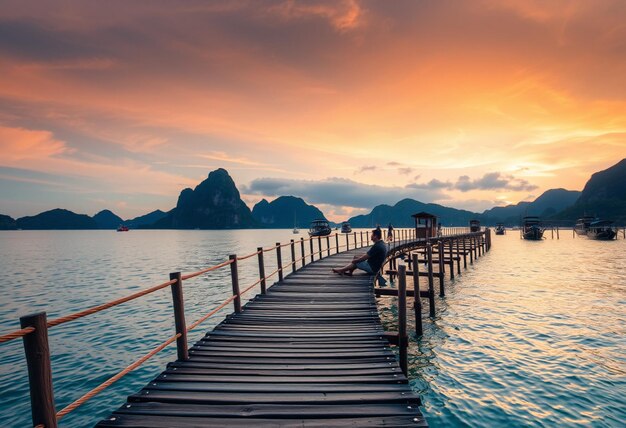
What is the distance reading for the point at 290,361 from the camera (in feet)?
18.3

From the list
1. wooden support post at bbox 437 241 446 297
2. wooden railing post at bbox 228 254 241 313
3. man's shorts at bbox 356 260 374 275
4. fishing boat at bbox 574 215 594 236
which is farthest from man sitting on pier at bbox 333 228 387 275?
fishing boat at bbox 574 215 594 236

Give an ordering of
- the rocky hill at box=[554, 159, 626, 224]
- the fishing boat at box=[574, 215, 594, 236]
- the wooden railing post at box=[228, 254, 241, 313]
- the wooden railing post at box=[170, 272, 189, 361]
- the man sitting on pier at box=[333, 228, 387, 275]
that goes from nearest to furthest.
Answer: the wooden railing post at box=[170, 272, 189, 361] → the wooden railing post at box=[228, 254, 241, 313] → the man sitting on pier at box=[333, 228, 387, 275] → the fishing boat at box=[574, 215, 594, 236] → the rocky hill at box=[554, 159, 626, 224]

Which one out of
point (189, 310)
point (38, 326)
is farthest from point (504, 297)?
point (38, 326)

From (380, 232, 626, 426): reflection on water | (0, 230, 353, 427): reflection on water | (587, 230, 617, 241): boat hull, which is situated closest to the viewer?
(380, 232, 626, 426): reflection on water

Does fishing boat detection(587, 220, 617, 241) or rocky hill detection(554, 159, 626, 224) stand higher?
rocky hill detection(554, 159, 626, 224)

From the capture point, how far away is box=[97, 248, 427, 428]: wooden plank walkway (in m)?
3.91

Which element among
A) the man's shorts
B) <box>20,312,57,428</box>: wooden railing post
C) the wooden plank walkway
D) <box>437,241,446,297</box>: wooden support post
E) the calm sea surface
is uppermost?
<box>20,312,57,428</box>: wooden railing post

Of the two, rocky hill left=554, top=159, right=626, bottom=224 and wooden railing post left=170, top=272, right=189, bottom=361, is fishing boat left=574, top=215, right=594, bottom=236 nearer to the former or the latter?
rocky hill left=554, top=159, right=626, bottom=224

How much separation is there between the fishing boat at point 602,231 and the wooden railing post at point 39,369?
86.5 meters

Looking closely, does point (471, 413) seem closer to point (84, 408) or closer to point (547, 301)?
point (84, 408)

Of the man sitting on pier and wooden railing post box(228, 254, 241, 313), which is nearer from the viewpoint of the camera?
wooden railing post box(228, 254, 241, 313)

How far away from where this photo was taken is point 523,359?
1014 cm

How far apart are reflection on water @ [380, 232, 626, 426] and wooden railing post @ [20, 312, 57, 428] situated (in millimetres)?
7107

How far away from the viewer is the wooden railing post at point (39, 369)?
2.85 meters
